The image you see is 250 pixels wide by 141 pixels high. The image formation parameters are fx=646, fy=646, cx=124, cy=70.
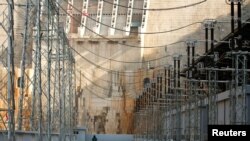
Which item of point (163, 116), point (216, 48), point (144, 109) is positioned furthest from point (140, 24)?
point (216, 48)

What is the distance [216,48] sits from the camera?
29.8m

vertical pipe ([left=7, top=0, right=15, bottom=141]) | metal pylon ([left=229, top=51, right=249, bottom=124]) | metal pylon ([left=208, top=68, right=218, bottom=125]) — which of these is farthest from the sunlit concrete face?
vertical pipe ([left=7, top=0, right=15, bottom=141])

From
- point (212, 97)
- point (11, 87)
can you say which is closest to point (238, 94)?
point (212, 97)

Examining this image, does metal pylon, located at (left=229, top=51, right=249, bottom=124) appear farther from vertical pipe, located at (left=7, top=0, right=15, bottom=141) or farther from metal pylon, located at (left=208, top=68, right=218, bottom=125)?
vertical pipe, located at (left=7, top=0, right=15, bottom=141)

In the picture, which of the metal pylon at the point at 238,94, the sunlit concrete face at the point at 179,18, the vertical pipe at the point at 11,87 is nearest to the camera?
the vertical pipe at the point at 11,87

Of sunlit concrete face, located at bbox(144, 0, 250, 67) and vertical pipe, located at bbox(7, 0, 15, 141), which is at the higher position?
sunlit concrete face, located at bbox(144, 0, 250, 67)

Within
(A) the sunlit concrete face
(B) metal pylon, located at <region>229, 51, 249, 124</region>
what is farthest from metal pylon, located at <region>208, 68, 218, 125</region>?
(A) the sunlit concrete face

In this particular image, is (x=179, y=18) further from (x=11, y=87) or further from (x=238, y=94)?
(x=11, y=87)

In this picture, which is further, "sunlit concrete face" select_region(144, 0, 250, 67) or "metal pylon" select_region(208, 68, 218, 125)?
"sunlit concrete face" select_region(144, 0, 250, 67)

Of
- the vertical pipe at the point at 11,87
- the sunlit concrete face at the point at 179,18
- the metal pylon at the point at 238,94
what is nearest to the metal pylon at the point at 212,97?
the metal pylon at the point at 238,94

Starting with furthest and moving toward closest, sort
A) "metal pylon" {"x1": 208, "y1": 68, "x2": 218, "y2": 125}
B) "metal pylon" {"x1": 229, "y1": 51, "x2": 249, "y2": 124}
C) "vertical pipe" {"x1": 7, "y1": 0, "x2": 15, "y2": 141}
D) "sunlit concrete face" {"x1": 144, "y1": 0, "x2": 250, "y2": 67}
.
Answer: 1. "sunlit concrete face" {"x1": 144, "y1": 0, "x2": 250, "y2": 67}
2. "metal pylon" {"x1": 208, "y1": 68, "x2": 218, "y2": 125}
3. "metal pylon" {"x1": 229, "y1": 51, "x2": 249, "y2": 124}
4. "vertical pipe" {"x1": 7, "y1": 0, "x2": 15, "y2": 141}

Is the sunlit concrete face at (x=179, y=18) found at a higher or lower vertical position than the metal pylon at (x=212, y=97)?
higher

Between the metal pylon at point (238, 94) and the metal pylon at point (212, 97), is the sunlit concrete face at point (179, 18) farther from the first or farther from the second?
the metal pylon at point (238, 94)

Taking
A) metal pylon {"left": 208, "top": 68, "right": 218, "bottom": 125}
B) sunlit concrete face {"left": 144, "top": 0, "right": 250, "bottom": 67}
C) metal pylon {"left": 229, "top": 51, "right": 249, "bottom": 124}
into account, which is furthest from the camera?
sunlit concrete face {"left": 144, "top": 0, "right": 250, "bottom": 67}
